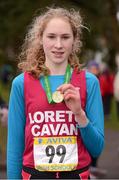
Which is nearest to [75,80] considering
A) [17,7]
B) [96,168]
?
[96,168]

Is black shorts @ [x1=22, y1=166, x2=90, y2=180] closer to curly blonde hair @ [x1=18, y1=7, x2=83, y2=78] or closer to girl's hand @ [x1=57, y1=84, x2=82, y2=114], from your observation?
girl's hand @ [x1=57, y1=84, x2=82, y2=114]

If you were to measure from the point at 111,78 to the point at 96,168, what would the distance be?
8659 mm

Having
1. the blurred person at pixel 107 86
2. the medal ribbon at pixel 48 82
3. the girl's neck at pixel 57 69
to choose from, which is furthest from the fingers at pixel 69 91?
the blurred person at pixel 107 86

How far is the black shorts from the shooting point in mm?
3281

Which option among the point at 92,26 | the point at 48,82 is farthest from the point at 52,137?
the point at 92,26

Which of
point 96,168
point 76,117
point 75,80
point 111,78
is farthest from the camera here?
point 111,78

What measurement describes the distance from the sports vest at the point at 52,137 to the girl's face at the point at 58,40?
0.63 feet

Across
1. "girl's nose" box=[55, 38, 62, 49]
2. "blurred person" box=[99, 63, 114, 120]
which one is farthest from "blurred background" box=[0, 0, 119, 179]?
"girl's nose" box=[55, 38, 62, 49]

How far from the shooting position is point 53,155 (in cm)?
329

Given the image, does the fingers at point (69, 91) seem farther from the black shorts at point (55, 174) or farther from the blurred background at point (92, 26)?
the blurred background at point (92, 26)

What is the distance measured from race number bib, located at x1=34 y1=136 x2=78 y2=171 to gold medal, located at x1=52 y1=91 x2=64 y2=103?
0.71 ft

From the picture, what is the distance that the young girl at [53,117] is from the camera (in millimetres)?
3275

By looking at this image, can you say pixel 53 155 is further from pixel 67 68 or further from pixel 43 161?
pixel 67 68

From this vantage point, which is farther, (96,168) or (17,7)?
(17,7)
